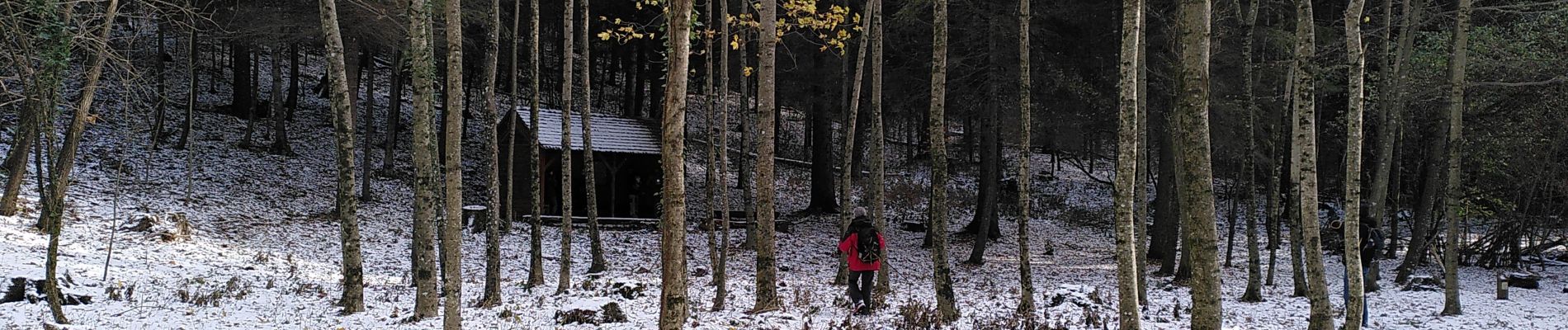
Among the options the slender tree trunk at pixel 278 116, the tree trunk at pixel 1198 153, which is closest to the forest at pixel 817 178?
the tree trunk at pixel 1198 153

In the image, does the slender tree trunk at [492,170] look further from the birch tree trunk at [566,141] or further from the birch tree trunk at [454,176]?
the birch tree trunk at [454,176]

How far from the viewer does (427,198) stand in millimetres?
9227

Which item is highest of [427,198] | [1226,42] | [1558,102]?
[1226,42]

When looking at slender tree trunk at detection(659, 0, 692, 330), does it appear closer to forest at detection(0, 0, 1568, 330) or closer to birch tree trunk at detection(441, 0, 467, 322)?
forest at detection(0, 0, 1568, 330)

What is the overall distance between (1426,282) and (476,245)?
17.8m

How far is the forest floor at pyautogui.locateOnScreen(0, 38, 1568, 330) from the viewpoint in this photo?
34.7 ft

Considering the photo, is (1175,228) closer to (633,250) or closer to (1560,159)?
(1560,159)

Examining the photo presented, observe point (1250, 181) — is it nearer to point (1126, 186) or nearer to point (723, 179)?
point (1126, 186)

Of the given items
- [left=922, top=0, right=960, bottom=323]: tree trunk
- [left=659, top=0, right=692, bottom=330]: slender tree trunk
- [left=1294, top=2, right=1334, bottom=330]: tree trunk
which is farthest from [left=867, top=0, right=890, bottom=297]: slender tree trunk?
[left=659, top=0, right=692, bottom=330]: slender tree trunk

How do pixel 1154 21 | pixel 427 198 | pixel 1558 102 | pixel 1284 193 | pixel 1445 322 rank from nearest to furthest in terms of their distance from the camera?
pixel 427 198, pixel 1445 322, pixel 1558 102, pixel 1154 21, pixel 1284 193

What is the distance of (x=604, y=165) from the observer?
2303cm

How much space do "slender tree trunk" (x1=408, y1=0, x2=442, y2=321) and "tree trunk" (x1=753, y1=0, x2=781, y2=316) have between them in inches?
136

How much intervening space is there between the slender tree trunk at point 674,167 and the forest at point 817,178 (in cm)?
2

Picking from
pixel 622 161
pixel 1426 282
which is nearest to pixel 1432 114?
pixel 1426 282
